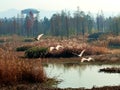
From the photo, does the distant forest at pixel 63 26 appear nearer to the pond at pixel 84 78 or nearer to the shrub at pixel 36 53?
the shrub at pixel 36 53

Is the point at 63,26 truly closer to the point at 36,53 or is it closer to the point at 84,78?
the point at 36,53

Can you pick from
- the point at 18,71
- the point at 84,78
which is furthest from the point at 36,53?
the point at 18,71

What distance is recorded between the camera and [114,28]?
257ft

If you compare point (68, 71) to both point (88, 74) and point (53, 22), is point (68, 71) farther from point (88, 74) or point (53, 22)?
point (53, 22)

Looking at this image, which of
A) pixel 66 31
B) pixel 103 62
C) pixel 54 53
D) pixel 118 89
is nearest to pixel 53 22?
pixel 66 31

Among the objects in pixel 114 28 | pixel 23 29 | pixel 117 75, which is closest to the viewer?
pixel 117 75

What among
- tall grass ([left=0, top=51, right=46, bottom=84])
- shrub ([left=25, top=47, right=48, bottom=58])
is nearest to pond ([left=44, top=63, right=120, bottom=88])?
tall grass ([left=0, top=51, right=46, bottom=84])

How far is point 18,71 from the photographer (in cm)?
1561

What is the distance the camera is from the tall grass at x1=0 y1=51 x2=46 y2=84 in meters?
15.2

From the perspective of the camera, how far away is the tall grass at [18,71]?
15.2m

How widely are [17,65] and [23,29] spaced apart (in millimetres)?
96772

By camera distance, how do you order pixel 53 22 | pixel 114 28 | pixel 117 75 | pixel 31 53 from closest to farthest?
pixel 117 75, pixel 31 53, pixel 114 28, pixel 53 22

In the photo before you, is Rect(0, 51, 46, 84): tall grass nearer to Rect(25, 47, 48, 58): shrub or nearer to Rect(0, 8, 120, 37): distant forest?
Rect(25, 47, 48, 58): shrub

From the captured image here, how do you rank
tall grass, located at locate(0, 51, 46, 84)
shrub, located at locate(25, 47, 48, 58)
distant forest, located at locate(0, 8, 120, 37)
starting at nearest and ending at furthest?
tall grass, located at locate(0, 51, 46, 84) < shrub, located at locate(25, 47, 48, 58) < distant forest, located at locate(0, 8, 120, 37)
